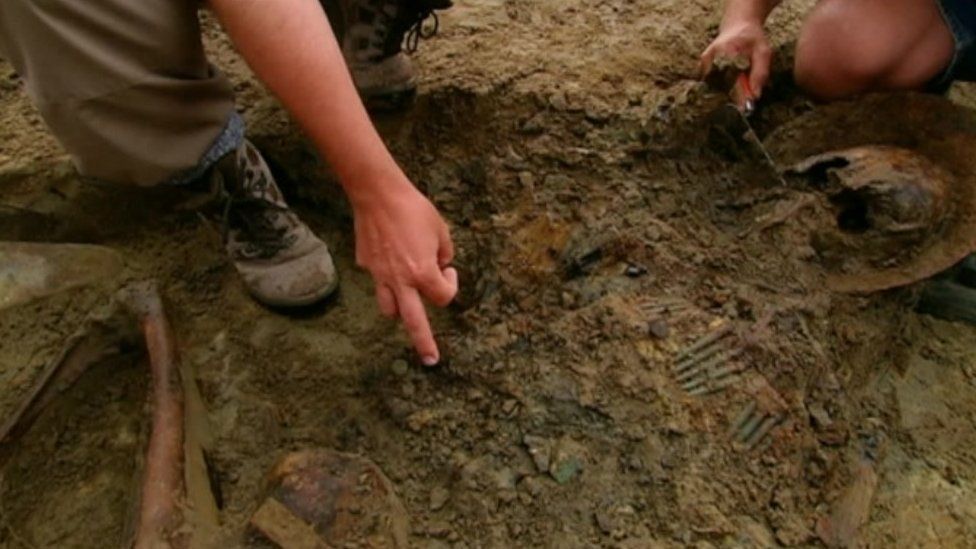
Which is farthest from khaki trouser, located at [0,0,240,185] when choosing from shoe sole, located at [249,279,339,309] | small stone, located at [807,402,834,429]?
small stone, located at [807,402,834,429]

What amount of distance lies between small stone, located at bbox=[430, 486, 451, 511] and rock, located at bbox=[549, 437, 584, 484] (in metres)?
0.17

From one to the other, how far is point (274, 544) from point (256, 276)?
2.21 feet

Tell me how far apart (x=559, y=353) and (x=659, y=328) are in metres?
0.17

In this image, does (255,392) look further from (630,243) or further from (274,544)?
(630,243)

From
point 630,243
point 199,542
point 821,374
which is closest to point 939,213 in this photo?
point 821,374

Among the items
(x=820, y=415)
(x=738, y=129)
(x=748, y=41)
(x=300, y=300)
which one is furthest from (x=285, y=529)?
(x=748, y=41)

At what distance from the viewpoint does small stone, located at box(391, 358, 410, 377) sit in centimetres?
150

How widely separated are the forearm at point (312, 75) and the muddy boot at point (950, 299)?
1145 millimetres

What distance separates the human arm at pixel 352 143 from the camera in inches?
40.0

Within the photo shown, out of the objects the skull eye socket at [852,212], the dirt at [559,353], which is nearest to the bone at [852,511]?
the dirt at [559,353]

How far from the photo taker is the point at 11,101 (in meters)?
2.07

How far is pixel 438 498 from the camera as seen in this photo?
1.31 metres

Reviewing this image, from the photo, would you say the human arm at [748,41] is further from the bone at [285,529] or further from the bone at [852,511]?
the bone at [285,529]

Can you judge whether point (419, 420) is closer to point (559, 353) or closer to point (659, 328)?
point (559, 353)
